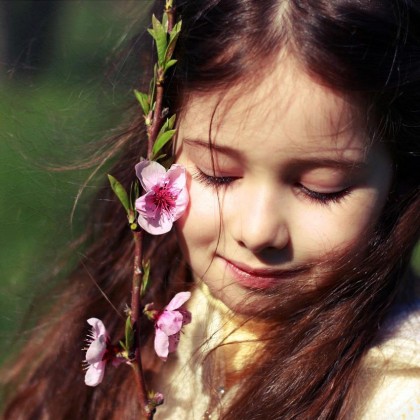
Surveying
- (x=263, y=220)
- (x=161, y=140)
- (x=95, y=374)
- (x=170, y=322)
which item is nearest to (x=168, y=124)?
(x=161, y=140)

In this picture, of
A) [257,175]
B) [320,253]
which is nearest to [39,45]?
[257,175]

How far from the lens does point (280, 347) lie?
1849 mm

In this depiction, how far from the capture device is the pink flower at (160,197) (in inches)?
68.1

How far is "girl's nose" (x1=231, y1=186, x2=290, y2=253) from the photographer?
5.58 feet

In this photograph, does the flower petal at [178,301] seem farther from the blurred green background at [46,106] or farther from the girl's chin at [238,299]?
the blurred green background at [46,106]

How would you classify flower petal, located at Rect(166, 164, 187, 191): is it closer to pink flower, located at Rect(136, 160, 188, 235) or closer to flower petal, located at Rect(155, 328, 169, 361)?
pink flower, located at Rect(136, 160, 188, 235)

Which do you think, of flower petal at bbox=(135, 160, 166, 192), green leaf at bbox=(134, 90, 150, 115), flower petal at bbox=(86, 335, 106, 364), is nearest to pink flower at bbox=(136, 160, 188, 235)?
flower petal at bbox=(135, 160, 166, 192)

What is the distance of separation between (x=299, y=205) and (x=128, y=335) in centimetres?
39

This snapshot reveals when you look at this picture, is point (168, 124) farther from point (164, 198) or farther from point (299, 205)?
point (299, 205)

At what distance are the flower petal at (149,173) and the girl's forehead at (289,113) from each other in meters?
0.13

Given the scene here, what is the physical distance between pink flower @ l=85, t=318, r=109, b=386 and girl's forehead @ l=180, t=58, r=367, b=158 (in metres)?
0.40

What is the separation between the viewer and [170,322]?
1720 mm

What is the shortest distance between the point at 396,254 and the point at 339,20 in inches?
18.8

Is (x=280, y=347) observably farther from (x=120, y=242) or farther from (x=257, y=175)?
(x=120, y=242)
